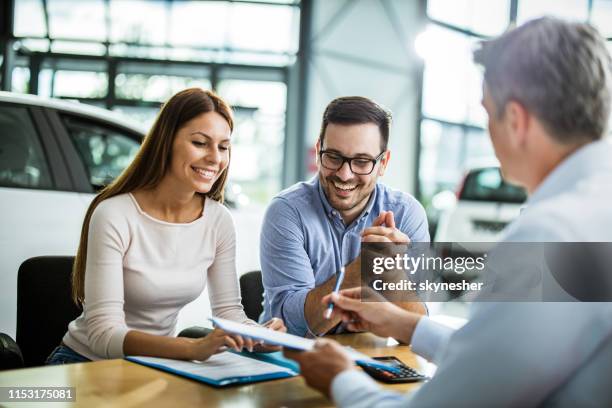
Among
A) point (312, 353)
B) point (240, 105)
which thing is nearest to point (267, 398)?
point (312, 353)

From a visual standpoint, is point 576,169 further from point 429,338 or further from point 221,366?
point 221,366

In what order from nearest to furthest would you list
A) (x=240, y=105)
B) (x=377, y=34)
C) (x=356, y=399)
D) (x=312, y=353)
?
(x=356, y=399), (x=312, y=353), (x=240, y=105), (x=377, y=34)

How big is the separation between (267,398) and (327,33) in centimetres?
852

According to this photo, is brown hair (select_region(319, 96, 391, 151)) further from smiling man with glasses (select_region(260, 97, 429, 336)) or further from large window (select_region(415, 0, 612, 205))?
large window (select_region(415, 0, 612, 205))

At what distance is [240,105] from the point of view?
9.05m

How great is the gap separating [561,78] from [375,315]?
753 millimetres

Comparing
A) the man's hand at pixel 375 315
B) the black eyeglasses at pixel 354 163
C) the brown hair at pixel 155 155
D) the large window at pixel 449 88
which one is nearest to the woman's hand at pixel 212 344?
the man's hand at pixel 375 315

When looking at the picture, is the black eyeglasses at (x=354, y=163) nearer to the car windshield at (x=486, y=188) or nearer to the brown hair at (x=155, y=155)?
the brown hair at (x=155, y=155)

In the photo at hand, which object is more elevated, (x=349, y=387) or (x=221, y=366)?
(x=349, y=387)

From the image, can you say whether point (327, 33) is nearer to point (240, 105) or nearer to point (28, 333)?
point (240, 105)

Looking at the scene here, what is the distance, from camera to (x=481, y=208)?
7090mm

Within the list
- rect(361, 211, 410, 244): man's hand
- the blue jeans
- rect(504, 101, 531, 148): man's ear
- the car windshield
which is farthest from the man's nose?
the car windshield

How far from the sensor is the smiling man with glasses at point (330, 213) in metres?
2.33

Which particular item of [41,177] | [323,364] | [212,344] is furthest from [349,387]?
[41,177]
